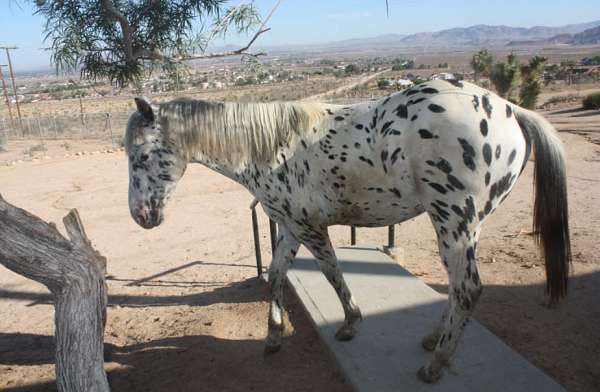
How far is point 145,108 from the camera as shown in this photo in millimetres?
2932

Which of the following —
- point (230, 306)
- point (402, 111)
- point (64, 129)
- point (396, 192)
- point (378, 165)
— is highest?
point (402, 111)

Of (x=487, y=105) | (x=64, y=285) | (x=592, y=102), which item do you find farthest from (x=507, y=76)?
(x=64, y=285)

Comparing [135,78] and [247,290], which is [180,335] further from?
[135,78]

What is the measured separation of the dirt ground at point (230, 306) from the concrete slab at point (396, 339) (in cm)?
26

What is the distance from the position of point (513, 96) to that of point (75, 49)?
18130 mm

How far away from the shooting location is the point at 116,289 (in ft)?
17.8

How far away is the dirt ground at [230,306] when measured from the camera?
3.49 meters

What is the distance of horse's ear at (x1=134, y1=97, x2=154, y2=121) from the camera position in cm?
287

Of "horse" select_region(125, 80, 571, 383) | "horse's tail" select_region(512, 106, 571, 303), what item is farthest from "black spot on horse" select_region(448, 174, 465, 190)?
"horse's tail" select_region(512, 106, 571, 303)

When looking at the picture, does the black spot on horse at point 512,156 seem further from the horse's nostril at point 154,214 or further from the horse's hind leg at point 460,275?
the horse's nostril at point 154,214

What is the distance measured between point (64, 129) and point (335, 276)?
24983 mm

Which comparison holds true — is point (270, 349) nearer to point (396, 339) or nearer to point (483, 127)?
point (396, 339)

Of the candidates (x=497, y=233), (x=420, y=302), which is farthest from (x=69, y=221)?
(x=497, y=233)

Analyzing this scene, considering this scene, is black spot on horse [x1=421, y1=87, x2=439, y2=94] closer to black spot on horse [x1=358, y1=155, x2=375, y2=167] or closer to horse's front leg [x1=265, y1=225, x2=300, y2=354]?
black spot on horse [x1=358, y1=155, x2=375, y2=167]
